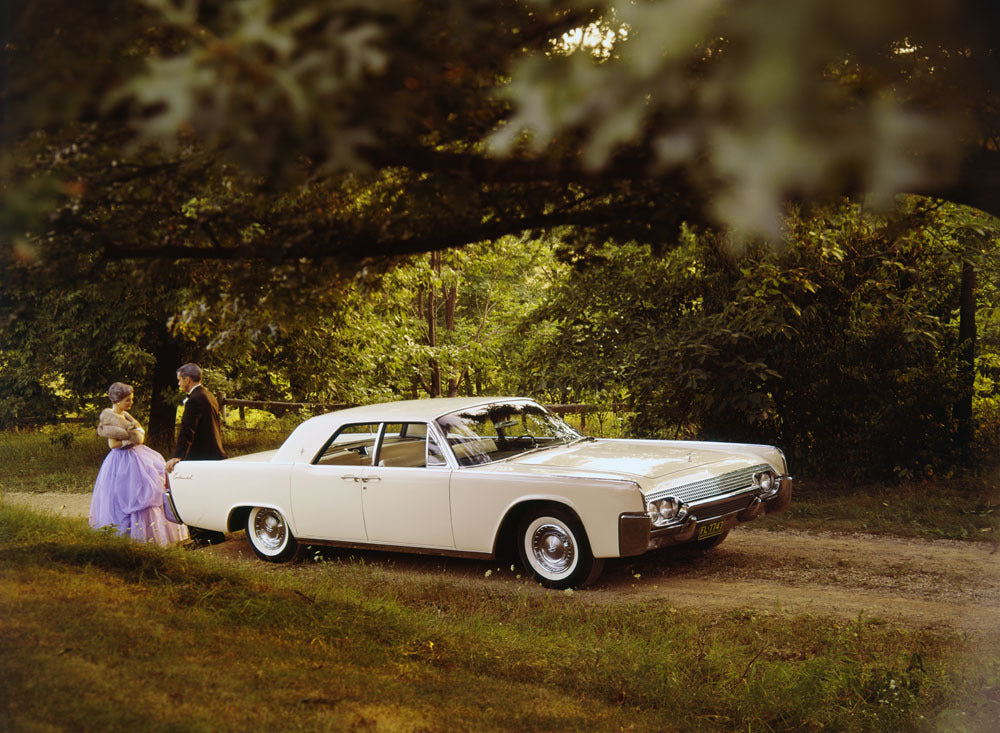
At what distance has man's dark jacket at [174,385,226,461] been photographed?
9055 millimetres

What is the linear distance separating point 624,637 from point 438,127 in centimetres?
349

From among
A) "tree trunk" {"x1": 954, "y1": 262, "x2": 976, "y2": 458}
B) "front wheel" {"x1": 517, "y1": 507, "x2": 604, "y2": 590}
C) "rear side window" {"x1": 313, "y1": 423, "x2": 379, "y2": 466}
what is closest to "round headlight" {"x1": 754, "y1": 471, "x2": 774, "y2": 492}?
"front wheel" {"x1": 517, "y1": 507, "x2": 604, "y2": 590}

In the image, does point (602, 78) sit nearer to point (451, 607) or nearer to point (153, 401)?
point (451, 607)

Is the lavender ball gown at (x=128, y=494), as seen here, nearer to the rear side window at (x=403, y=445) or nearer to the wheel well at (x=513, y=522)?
the rear side window at (x=403, y=445)

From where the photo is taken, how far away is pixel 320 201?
4559 millimetres

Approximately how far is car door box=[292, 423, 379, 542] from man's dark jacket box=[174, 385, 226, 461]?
136cm

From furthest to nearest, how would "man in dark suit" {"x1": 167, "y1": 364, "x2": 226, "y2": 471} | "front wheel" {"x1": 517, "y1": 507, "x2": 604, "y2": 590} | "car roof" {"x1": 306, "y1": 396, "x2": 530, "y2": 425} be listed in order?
"man in dark suit" {"x1": 167, "y1": 364, "x2": 226, "y2": 471} → "car roof" {"x1": 306, "y1": 396, "x2": 530, "y2": 425} → "front wheel" {"x1": 517, "y1": 507, "x2": 604, "y2": 590}

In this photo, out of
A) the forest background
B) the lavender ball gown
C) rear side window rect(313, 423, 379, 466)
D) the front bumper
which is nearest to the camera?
the forest background

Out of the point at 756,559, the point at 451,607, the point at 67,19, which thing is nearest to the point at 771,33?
the point at 67,19

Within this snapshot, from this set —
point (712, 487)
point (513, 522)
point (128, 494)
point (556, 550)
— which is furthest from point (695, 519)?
point (128, 494)

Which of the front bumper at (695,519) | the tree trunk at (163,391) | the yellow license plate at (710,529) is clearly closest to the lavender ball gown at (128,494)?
the front bumper at (695,519)

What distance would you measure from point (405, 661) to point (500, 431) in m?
3.47

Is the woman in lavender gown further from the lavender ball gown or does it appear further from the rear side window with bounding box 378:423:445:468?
the rear side window with bounding box 378:423:445:468

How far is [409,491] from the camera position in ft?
25.2
